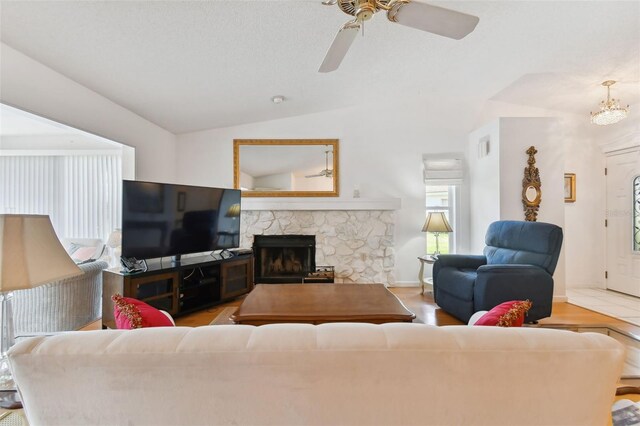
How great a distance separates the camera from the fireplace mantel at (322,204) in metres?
4.35

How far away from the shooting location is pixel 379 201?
4.35 metres

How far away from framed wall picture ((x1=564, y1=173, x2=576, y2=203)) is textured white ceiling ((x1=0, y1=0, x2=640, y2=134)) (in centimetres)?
101

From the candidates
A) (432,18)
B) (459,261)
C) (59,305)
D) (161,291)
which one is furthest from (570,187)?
(59,305)

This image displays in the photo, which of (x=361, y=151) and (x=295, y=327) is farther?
(x=361, y=151)

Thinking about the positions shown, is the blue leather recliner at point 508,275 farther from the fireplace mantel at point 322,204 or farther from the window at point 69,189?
the window at point 69,189

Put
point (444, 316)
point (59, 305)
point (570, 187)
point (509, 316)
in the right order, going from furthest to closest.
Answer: point (570, 187), point (444, 316), point (59, 305), point (509, 316)

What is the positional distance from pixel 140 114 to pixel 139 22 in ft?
6.11

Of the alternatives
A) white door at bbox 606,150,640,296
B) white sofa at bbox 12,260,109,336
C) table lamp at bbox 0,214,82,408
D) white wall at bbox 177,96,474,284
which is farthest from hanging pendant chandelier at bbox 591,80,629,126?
white sofa at bbox 12,260,109,336

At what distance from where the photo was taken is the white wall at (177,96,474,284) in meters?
4.46

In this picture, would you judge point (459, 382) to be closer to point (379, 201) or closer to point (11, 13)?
point (11, 13)

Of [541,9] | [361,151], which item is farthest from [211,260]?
[541,9]

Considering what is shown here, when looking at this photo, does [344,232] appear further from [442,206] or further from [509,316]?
[509,316]

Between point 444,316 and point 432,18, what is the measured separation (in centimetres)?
279

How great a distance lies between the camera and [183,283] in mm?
3244
